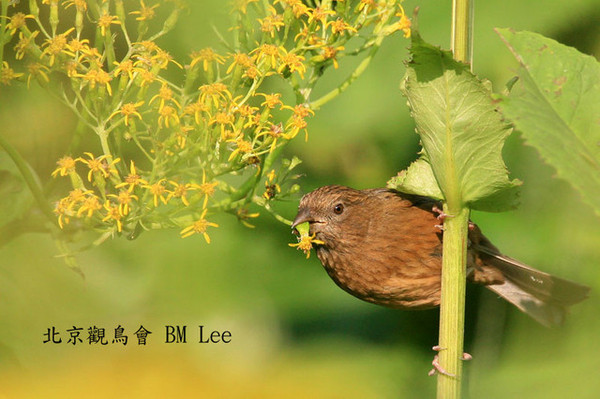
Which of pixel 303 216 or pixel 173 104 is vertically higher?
pixel 173 104

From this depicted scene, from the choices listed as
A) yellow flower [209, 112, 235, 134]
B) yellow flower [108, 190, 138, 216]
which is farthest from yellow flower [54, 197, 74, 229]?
yellow flower [209, 112, 235, 134]

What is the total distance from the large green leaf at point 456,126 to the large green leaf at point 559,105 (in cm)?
16

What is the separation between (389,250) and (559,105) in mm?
2047

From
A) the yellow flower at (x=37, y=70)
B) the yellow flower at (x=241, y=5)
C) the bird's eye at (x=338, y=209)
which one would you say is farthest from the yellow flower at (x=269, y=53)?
the bird's eye at (x=338, y=209)

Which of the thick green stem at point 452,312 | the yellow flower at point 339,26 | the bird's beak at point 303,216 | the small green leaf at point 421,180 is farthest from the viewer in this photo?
the bird's beak at point 303,216

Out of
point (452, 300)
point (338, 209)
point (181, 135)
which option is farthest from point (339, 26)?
point (338, 209)

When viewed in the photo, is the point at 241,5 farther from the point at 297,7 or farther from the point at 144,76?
the point at 144,76

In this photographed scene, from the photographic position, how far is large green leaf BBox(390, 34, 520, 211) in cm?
124

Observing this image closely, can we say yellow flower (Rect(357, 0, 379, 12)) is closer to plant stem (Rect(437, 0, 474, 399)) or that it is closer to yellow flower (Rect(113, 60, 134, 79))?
yellow flower (Rect(113, 60, 134, 79))

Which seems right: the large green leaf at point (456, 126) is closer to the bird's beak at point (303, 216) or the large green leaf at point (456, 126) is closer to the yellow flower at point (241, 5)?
the yellow flower at point (241, 5)

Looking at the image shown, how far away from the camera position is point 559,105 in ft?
3.38

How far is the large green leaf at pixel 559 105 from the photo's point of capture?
3.15 ft

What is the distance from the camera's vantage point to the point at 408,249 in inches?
120

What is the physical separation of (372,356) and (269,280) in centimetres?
49
